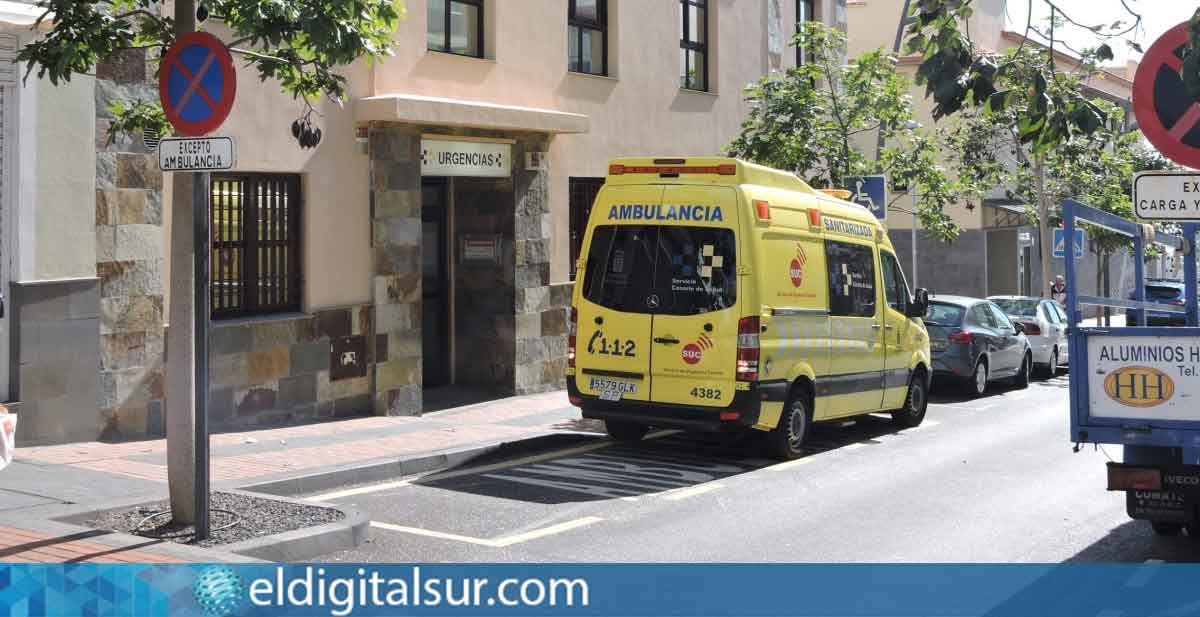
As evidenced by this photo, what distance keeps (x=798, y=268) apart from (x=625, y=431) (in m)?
2.37

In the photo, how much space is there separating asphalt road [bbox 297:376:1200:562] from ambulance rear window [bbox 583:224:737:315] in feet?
4.73

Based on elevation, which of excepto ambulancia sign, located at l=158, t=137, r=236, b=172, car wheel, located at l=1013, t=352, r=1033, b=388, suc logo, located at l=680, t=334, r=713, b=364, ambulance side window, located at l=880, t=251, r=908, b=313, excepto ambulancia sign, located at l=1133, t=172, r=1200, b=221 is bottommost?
car wheel, located at l=1013, t=352, r=1033, b=388

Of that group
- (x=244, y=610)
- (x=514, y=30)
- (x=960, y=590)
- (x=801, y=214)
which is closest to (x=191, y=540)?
(x=244, y=610)

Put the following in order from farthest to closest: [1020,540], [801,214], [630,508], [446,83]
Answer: [446,83], [801,214], [630,508], [1020,540]

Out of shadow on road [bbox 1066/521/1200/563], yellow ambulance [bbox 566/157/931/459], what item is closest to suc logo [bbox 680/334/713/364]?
yellow ambulance [bbox 566/157/931/459]

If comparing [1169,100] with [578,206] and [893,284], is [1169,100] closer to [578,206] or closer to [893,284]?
[893,284]

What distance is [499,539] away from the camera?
8.70 meters

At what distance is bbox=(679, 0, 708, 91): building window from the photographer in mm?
20719

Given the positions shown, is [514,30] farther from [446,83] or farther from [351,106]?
[351,106]

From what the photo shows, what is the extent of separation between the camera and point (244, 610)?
22.0 feet

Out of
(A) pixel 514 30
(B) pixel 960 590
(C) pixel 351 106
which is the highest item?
(A) pixel 514 30

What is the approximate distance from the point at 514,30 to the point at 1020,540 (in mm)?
10219

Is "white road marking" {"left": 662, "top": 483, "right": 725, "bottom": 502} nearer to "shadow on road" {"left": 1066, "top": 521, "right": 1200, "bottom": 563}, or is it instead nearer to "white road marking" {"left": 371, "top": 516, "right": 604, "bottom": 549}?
"white road marking" {"left": 371, "top": 516, "right": 604, "bottom": 549}

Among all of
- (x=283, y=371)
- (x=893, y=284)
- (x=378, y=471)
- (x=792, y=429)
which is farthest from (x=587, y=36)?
(x=378, y=471)
